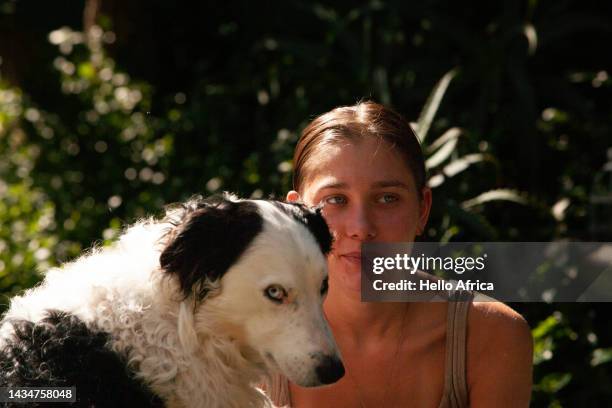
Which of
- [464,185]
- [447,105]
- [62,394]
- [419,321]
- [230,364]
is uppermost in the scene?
[447,105]

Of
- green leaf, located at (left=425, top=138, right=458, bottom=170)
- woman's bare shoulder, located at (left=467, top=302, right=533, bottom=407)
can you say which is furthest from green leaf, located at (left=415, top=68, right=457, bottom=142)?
woman's bare shoulder, located at (left=467, top=302, right=533, bottom=407)

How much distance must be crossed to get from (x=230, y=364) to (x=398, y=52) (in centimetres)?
390

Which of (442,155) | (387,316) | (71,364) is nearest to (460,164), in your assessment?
(442,155)

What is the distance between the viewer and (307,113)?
5.09m

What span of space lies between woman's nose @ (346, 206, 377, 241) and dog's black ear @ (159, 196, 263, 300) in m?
0.49

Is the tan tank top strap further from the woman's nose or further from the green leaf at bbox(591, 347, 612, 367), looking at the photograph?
the green leaf at bbox(591, 347, 612, 367)

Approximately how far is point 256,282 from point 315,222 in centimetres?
30

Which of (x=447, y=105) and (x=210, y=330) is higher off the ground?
(x=447, y=105)

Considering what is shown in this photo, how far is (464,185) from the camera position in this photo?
4.44 metres

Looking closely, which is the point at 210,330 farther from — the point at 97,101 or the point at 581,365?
the point at 97,101

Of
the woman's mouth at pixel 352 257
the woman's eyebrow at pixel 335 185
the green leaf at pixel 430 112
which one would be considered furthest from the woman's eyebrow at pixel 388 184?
the green leaf at pixel 430 112

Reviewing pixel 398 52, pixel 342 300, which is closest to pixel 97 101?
pixel 398 52

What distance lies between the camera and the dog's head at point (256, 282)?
1.98 metres

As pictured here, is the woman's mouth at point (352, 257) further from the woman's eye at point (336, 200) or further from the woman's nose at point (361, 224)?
the woman's eye at point (336, 200)
